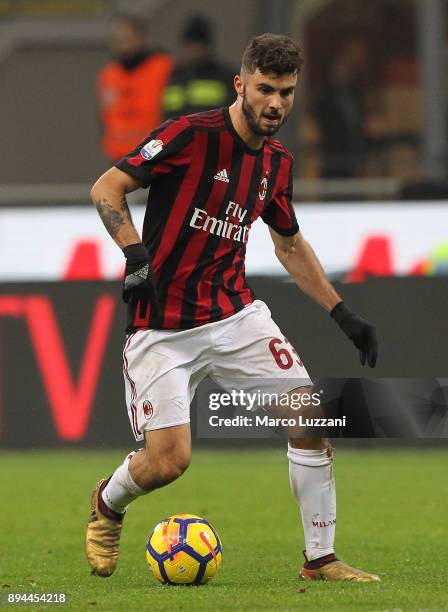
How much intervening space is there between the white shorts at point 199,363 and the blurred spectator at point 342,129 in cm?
780

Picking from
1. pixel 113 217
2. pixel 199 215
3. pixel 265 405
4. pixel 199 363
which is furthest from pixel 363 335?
pixel 113 217

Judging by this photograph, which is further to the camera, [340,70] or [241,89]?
[340,70]

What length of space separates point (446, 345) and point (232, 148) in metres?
4.94

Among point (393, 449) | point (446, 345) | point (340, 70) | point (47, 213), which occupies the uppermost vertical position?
point (340, 70)

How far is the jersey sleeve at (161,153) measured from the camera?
20.6ft

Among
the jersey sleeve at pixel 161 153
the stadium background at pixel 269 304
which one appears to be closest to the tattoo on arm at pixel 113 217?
the jersey sleeve at pixel 161 153

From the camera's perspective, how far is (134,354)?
6.47m

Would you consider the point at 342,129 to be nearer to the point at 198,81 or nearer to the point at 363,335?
the point at 198,81

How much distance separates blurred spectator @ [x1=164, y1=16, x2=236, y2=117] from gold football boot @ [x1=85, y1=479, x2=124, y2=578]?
20.3 ft

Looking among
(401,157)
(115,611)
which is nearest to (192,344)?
(115,611)

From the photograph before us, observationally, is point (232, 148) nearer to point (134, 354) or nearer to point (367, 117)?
point (134, 354)

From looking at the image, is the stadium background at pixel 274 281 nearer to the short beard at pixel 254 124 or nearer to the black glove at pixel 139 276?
the short beard at pixel 254 124

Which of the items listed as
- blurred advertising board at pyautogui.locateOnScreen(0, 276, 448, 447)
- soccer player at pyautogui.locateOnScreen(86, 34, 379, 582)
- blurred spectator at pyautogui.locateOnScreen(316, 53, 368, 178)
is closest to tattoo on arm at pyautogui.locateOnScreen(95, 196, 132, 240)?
soccer player at pyautogui.locateOnScreen(86, 34, 379, 582)

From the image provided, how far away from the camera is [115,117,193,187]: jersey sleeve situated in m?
6.29
